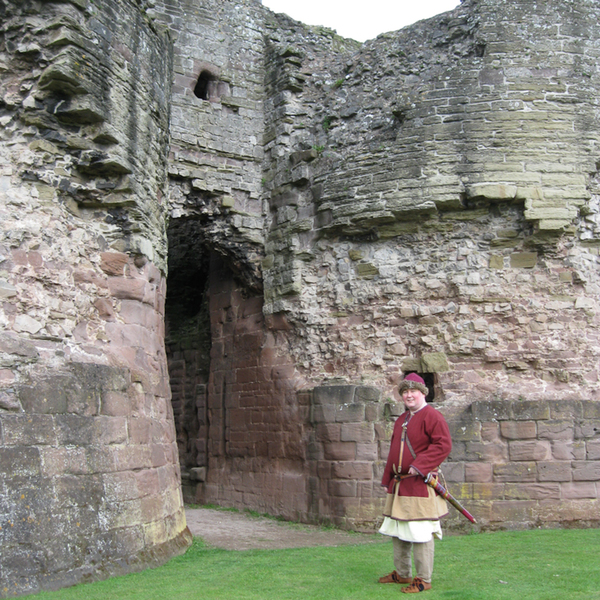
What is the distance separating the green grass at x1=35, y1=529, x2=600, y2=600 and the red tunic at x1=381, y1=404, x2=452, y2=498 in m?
0.73

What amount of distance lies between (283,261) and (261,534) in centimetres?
391

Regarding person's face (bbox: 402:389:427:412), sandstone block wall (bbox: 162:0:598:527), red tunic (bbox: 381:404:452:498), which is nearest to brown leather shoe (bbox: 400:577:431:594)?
red tunic (bbox: 381:404:452:498)

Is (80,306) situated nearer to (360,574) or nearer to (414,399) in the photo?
(414,399)

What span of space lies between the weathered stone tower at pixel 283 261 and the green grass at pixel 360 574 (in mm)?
413

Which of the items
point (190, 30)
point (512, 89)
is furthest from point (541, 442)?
point (190, 30)

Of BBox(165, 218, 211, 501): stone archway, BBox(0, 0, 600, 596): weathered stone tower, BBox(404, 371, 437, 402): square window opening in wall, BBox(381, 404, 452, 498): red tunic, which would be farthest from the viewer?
BBox(165, 218, 211, 501): stone archway

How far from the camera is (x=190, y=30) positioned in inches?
428

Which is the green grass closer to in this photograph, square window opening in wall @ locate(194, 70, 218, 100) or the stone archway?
the stone archway

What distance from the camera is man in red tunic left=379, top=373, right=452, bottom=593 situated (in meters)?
5.07

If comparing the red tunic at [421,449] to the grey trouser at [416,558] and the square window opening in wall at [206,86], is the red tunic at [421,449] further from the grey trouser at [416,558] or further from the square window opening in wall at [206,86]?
the square window opening in wall at [206,86]

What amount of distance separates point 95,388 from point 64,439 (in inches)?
23.4

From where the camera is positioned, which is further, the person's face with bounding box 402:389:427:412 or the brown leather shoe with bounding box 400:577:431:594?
the person's face with bounding box 402:389:427:412

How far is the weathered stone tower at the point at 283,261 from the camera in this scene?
604 centimetres

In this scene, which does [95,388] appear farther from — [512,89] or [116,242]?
[512,89]
